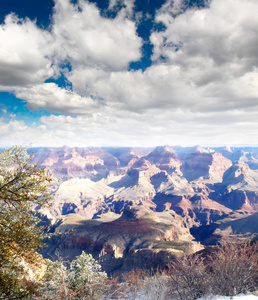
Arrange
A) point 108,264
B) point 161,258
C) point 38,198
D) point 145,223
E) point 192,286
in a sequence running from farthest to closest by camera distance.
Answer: point 145,223
point 108,264
point 161,258
point 192,286
point 38,198

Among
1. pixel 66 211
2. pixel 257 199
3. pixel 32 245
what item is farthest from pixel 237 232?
pixel 66 211

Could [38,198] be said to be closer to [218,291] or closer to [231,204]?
[218,291]

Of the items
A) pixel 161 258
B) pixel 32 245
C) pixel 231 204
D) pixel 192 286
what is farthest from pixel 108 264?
pixel 231 204

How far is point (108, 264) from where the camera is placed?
63594 mm

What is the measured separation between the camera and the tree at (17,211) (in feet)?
27.9

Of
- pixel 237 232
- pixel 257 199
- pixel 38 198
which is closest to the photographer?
pixel 38 198

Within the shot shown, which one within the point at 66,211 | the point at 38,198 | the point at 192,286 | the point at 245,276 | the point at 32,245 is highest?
the point at 38,198

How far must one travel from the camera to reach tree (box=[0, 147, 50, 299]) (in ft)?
27.9

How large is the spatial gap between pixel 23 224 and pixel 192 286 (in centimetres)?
1652

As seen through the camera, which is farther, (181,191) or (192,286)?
(181,191)

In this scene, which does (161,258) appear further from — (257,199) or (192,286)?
(257,199)

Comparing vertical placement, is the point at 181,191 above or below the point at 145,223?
below

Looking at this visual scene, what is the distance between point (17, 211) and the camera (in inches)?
360

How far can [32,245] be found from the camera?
8.70m
